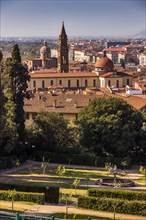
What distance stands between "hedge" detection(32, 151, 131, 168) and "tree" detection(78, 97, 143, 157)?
124cm

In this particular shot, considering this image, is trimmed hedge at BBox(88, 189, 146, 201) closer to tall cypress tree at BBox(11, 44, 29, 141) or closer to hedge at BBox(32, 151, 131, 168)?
hedge at BBox(32, 151, 131, 168)

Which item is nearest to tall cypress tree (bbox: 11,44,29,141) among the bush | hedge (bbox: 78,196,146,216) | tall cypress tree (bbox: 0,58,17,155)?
tall cypress tree (bbox: 0,58,17,155)

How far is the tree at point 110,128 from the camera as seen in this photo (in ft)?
115

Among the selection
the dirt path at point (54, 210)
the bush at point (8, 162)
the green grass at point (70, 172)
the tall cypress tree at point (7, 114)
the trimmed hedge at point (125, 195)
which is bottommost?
the green grass at point (70, 172)

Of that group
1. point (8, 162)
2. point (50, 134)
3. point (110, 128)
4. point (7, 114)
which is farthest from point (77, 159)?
point (7, 114)

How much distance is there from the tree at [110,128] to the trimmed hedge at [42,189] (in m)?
11.2

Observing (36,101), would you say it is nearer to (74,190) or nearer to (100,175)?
(100,175)

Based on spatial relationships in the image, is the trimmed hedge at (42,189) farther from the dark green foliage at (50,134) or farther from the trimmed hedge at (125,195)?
the dark green foliage at (50,134)

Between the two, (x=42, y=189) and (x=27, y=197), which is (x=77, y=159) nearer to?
(x=42, y=189)

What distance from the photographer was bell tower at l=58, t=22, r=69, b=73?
250 ft

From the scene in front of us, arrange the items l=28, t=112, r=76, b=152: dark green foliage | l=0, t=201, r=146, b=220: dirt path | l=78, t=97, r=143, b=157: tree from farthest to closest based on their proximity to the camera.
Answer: l=28, t=112, r=76, b=152: dark green foliage
l=78, t=97, r=143, b=157: tree
l=0, t=201, r=146, b=220: dirt path

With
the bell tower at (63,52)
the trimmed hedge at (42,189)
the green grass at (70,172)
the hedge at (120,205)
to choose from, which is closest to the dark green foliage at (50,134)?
the green grass at (70,172)

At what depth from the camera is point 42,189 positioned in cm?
2466

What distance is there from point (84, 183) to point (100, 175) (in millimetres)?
2682
